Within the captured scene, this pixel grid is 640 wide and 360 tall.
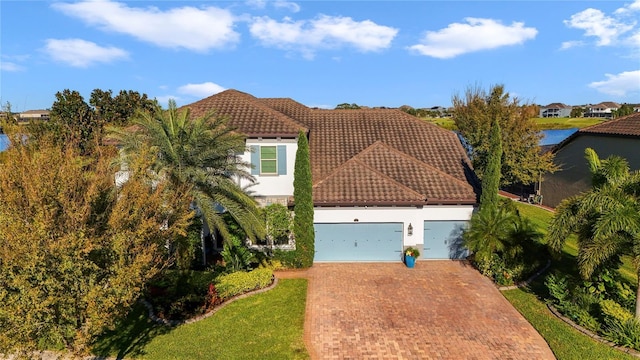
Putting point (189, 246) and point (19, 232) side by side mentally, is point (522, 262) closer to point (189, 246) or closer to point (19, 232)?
point (189, 246)

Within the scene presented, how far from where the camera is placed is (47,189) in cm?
674

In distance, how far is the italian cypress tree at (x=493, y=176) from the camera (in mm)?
18281

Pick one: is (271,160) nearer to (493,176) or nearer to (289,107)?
(289,107)

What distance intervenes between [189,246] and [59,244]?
926cm

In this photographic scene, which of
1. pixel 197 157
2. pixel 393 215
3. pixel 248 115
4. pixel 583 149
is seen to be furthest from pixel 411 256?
pixel 583 149

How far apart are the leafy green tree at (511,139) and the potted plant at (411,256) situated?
34.0 ft

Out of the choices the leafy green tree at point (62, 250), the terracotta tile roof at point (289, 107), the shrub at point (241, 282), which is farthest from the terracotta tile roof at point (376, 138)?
the leafy green tree at point (62, 250)

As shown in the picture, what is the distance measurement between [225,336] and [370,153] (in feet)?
45.1

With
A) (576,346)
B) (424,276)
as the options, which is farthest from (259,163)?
(576,346)

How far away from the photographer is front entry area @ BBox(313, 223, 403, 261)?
1922cm

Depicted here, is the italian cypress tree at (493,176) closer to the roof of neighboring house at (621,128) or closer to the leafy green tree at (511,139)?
the leafy green tree at (511,139)

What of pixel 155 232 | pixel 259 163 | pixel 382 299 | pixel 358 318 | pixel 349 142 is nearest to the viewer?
pixel 155 232

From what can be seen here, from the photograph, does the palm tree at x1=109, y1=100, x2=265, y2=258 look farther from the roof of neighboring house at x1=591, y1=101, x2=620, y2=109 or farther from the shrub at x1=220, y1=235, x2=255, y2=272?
the roof of neighboring house at x1=591, y1=101, x2=620, y2=109

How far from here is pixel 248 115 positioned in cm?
2098
